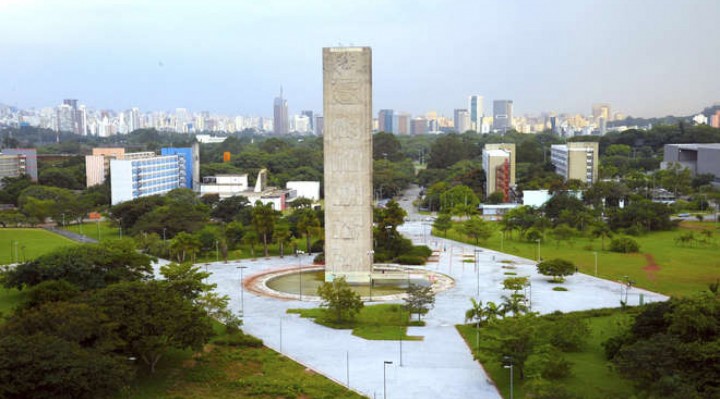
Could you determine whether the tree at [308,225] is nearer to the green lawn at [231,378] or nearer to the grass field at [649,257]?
the grass field at [649,257]

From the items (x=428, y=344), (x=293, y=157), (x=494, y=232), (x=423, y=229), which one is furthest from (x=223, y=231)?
(x=293, y=157)

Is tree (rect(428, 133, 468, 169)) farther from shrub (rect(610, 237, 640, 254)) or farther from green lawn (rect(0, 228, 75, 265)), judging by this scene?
green lawn (rect(0, 228, 75, 265))

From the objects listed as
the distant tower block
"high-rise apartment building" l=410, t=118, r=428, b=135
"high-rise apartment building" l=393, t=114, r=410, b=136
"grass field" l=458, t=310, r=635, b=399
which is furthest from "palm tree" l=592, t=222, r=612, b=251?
"high-rise apartment building" l=393, t=114, r=410, b=136

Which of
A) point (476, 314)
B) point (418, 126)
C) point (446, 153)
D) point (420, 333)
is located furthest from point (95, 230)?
point (418, 126)

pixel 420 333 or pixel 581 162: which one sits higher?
pixel 581 162

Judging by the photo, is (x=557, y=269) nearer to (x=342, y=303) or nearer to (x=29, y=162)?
(x=342, y=303)

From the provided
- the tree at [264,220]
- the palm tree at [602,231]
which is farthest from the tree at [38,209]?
the palm tree at [602,231]
